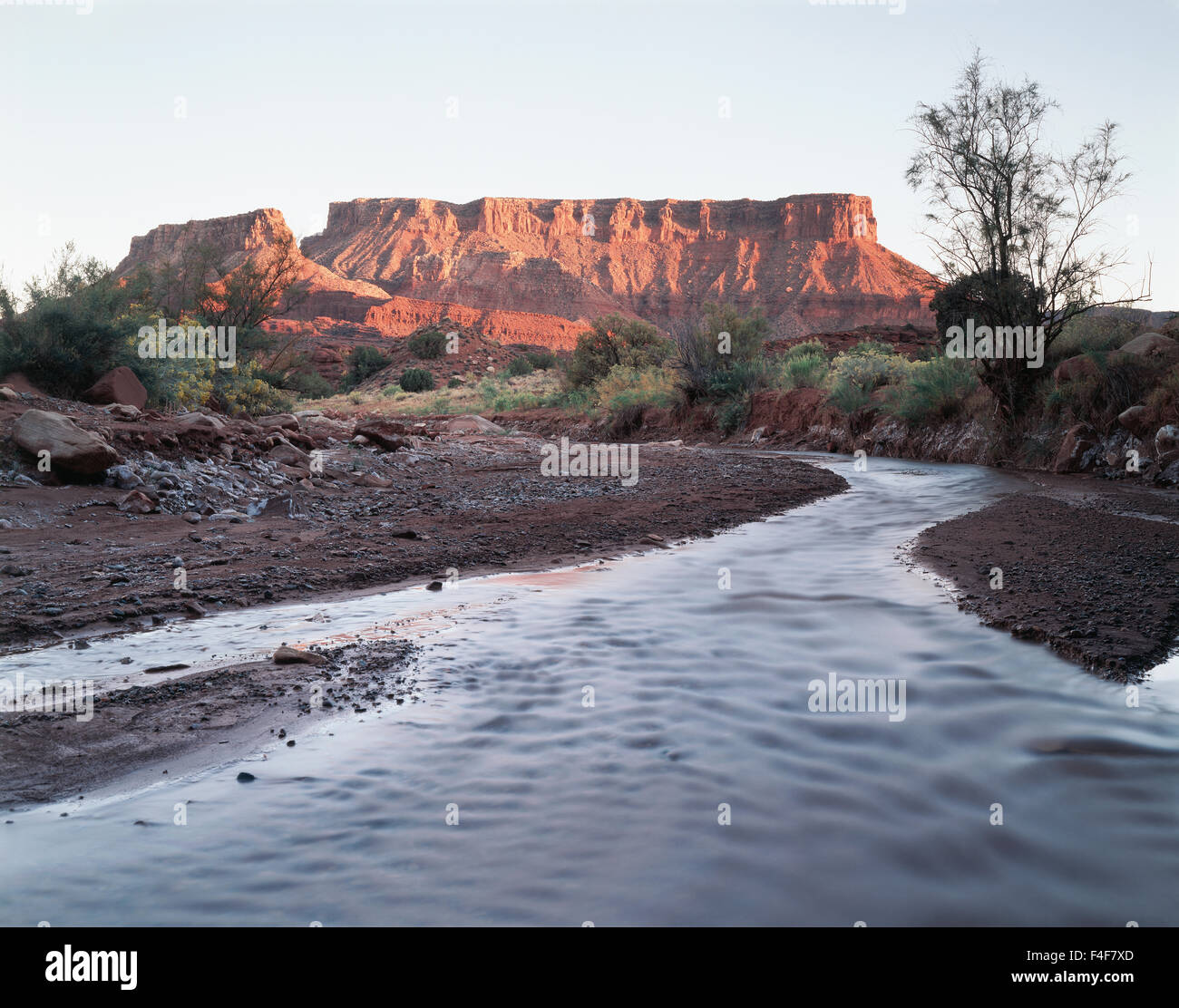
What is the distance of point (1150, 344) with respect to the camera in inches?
514

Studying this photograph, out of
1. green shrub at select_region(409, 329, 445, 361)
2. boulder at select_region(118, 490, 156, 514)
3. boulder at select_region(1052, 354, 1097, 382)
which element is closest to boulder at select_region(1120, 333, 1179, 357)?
boulder at select_region(1052, 354, 1097, 382)

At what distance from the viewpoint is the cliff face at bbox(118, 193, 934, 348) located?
3617 inches

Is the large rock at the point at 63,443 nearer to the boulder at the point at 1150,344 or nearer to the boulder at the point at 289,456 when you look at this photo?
the boulder at the point at 289,456

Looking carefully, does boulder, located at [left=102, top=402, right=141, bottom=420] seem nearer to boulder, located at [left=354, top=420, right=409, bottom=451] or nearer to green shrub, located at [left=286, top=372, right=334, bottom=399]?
boulder, located at [left=354, top=420, right=409, bottom=451]

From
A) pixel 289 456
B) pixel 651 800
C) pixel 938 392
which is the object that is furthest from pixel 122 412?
pixel 938 392

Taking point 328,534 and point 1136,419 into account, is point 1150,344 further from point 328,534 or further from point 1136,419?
point 328,534

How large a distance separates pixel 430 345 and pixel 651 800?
159 feet

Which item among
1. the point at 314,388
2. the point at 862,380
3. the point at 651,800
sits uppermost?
the point at 314,388

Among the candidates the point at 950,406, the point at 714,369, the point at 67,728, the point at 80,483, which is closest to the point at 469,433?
the point at 714,369

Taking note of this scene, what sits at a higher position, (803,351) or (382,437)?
(803,351)

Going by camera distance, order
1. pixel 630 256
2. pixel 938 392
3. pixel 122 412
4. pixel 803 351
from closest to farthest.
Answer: pixel 122 412, pixel 938 392, pixel 803 351, pixel 630 256

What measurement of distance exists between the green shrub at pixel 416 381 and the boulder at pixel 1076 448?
32.8 metres

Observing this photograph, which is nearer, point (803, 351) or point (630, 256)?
point (803, 351)
